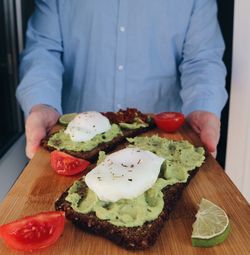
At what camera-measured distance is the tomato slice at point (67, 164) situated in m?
0.97

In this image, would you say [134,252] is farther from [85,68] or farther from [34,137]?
[85,68]

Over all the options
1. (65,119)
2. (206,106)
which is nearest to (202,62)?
(206,106)

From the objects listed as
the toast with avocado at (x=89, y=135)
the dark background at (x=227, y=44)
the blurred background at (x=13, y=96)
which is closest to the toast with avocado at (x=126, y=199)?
the toast with avocado at (x=89, y=135)

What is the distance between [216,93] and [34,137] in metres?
0.62

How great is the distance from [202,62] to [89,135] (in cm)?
57

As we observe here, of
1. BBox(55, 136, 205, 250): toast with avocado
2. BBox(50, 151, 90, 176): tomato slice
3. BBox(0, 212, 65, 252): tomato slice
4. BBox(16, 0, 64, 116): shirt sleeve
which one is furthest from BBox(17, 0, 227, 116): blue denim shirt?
BBox(0, 212, 65, 252): tomato slice

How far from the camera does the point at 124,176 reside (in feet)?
2.53

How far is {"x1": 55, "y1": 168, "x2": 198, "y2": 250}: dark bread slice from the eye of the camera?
70cm

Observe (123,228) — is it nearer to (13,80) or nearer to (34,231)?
(34,231)

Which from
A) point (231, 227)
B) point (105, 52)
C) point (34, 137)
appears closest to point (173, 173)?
point (231, 227)

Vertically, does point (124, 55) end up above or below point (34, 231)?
above

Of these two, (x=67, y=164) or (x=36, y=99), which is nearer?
(x=67, y=164)

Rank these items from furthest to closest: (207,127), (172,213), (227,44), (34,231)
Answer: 1. (227,44)
2. (207,127)
3. (172,213)
4. (34,231)

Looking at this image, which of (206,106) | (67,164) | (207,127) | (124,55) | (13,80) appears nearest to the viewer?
(67,164)
